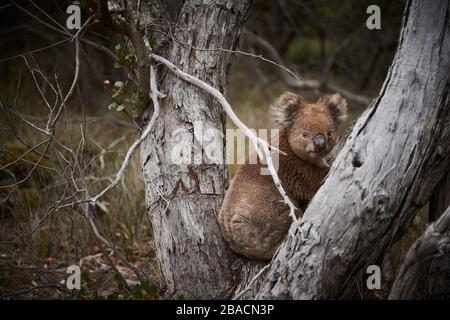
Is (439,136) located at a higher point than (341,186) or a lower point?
higher

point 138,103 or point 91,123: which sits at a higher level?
point 138,103

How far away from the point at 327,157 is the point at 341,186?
1026 mm

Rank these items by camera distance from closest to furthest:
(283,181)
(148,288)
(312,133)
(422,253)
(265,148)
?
(422,253) < (265,148) < (148,288) < (312,133) < (283,181)

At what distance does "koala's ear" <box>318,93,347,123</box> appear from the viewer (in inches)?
139

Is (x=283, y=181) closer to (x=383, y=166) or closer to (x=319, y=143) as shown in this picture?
(x=319, y=143)

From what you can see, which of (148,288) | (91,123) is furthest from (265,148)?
(91,123)

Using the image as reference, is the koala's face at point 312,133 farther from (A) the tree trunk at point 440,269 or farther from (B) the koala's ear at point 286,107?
(A) the tree trunk at point 440,269

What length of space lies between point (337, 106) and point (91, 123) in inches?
163

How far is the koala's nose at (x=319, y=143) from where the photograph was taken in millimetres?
3238

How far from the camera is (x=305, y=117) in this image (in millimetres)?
3414

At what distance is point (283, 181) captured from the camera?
349 centimetres
